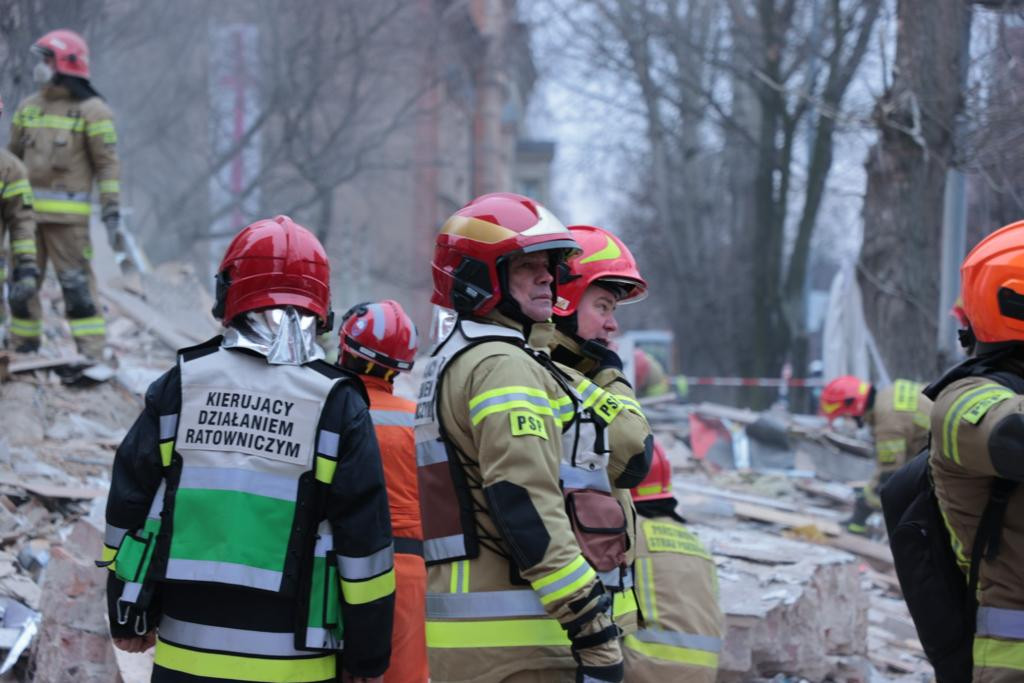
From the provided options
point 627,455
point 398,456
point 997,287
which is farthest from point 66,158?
point 997,287

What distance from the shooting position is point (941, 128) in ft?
35.2

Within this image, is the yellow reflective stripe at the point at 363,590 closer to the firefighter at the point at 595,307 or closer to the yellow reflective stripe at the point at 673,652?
the firefighter at the point at 595,307

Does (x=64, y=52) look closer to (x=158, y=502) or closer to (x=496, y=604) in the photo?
(x=158, y=502)

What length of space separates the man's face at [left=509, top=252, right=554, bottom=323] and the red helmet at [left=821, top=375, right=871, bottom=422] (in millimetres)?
7621

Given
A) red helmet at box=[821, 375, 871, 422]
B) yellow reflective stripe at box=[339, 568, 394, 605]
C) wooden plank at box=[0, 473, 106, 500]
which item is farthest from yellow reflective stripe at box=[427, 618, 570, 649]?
red helmet at box=[821, 375, 871, 422]

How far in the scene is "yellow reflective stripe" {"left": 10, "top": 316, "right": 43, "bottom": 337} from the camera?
8766 mm

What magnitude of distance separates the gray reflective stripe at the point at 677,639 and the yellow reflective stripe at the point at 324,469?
5.16 feet

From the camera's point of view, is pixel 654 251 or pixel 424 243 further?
pixel 654 251

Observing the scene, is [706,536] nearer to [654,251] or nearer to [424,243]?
[424,243]

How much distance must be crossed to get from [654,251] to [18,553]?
29313 mm

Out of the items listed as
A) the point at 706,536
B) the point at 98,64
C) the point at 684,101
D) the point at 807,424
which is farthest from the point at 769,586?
the point at 684,101

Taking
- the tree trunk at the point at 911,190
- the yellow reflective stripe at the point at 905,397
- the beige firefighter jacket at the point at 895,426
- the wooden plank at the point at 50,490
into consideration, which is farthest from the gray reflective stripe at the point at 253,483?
the tree trunk at the point at 911,190

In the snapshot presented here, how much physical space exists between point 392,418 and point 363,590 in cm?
157

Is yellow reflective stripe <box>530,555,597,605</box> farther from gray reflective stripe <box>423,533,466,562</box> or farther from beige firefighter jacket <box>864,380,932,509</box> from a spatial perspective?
beige firefighter jacket <box>864,380,932,509</box>
